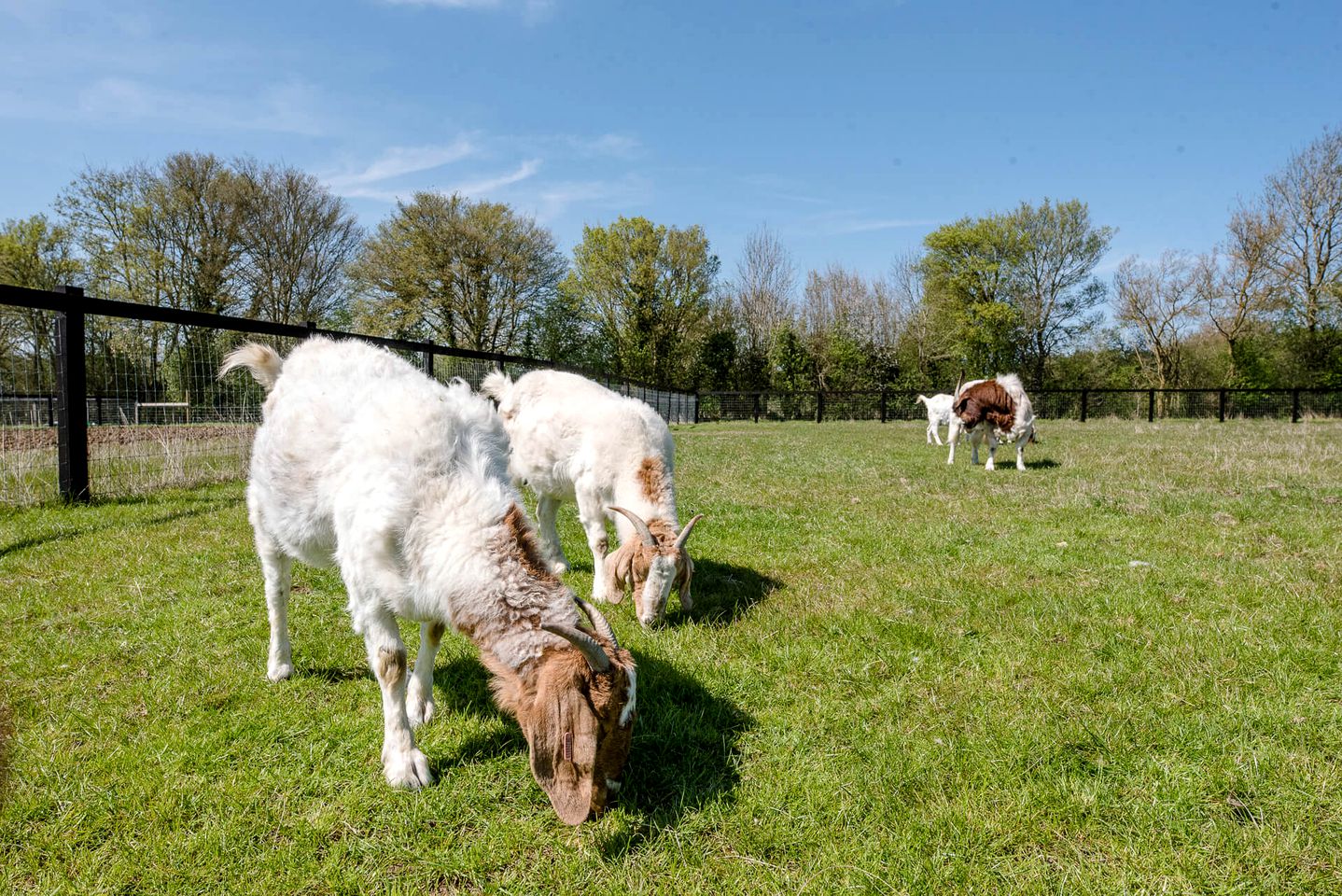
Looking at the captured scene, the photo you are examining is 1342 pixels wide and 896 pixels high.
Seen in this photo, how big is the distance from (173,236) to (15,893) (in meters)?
34.9

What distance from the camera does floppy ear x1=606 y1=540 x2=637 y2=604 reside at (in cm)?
488

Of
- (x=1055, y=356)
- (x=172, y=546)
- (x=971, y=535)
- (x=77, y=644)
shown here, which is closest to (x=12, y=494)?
(x=172, y=546)

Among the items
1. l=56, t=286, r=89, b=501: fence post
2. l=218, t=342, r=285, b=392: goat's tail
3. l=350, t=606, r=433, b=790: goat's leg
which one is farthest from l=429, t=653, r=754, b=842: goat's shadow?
l=56, t=286, r=89, b=501: fence post

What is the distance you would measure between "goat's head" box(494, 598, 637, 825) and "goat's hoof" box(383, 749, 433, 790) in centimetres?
71

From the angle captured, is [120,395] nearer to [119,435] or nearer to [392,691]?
[119,435]

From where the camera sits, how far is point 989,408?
45.4 ft

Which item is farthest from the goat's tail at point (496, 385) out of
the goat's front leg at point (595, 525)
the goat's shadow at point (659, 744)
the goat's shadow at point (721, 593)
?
the goat's shadow at point (659, 744)

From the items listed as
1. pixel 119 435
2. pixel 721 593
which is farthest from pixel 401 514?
pixel 119 435

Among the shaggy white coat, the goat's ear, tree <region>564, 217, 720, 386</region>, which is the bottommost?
the goat's ear

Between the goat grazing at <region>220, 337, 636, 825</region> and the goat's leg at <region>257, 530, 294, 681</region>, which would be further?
the goat's leg at <region>257, 530, 294, 681</region>

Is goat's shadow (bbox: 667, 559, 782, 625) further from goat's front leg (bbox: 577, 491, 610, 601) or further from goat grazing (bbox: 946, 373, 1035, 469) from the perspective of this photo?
goat grazing (bbox: 946, 373, 1035, 469)

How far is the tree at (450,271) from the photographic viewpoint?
36000 mm

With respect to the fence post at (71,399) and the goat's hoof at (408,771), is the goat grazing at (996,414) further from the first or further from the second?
the fence post at (71,399)

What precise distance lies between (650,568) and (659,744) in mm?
1562
